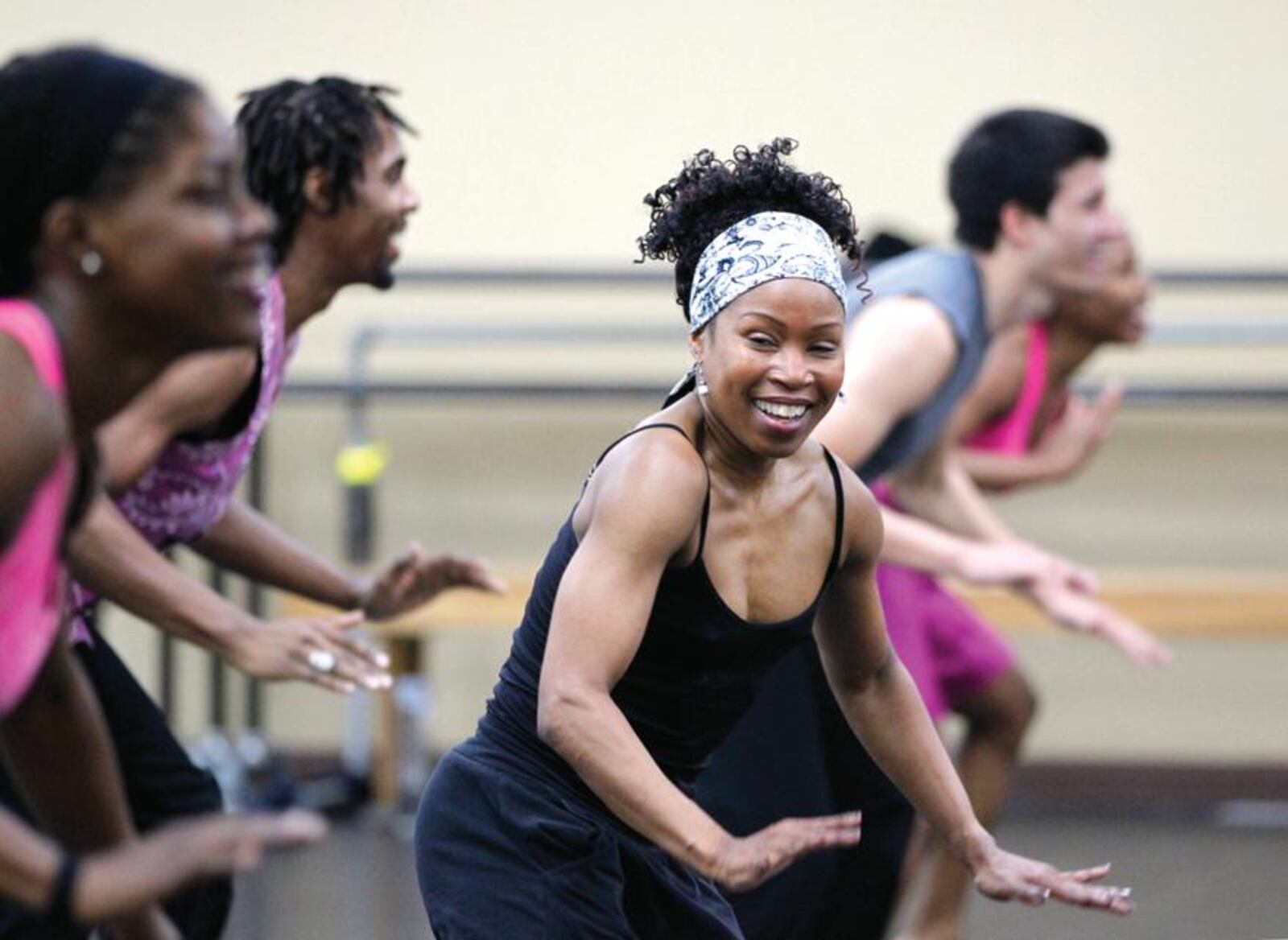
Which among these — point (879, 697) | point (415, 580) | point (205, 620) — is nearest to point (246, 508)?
point (415, 580)

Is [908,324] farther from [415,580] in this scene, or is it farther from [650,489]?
[650,489]

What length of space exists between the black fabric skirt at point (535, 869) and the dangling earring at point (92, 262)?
0.96 meters

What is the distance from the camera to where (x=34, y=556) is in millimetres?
2252

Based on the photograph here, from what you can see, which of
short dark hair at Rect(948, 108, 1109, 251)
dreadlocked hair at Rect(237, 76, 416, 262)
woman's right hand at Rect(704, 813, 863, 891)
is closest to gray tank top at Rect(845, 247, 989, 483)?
short dark hair at Rect(948, 108, 1109, 251)

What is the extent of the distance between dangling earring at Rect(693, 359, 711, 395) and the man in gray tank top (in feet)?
1.10

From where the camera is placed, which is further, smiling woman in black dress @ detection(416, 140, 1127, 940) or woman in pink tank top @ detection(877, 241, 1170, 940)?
woman in pink tank top @ detection(877, 241, 1170, 940)

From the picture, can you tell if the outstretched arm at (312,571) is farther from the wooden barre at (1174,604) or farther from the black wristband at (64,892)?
the wooden barre at (1174,604)

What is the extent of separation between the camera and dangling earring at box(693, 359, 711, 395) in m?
2.95

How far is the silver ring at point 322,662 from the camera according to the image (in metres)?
3.06

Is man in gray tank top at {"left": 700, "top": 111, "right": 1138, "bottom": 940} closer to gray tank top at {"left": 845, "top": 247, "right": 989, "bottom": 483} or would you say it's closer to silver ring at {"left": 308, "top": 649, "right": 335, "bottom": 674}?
gray tank top at {"left": 845, "top": 247, "right": 989, "bottom": 483}

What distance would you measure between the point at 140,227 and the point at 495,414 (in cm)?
529

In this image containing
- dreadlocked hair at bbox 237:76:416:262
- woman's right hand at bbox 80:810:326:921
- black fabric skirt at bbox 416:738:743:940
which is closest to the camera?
woman's right hand at bbox 80:810:326:921

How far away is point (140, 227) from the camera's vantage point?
2203 millimetres

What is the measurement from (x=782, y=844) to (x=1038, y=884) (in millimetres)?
491
